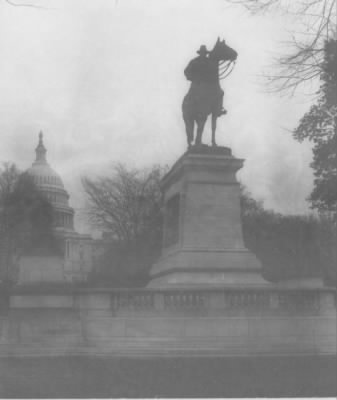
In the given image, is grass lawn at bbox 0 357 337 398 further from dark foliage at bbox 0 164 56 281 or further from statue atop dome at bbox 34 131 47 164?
statue atop dome at bbox 34 131 47 164

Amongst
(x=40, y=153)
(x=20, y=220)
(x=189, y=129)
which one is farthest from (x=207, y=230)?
(x=40, y=153)

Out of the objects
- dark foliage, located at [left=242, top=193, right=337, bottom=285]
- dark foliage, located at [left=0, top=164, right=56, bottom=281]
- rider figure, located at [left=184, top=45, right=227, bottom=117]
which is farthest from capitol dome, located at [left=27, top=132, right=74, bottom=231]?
dark foliage, located at [left=242, top=193, right=337, bottom=285]

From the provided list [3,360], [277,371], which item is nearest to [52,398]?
[277,371]

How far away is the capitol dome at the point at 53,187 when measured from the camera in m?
19.4

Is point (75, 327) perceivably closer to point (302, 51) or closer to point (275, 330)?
point (275, 330)

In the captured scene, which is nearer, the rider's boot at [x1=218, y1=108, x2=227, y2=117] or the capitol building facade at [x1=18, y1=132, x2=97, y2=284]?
the capitol building facade at [x1=18, y1=132, x2=97, y2=284]

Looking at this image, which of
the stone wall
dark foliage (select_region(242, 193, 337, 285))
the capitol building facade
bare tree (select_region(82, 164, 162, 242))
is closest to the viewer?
the stone wall

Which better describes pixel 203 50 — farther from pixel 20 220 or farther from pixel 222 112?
pixel 20 220

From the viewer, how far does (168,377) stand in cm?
1438

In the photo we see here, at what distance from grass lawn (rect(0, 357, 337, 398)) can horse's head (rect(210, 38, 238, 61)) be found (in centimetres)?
867

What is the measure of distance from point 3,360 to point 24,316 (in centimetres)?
216

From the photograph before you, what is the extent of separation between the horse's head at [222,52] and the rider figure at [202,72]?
63 centimetres

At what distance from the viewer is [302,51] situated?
14.4 m

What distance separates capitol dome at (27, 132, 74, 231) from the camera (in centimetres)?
1944
